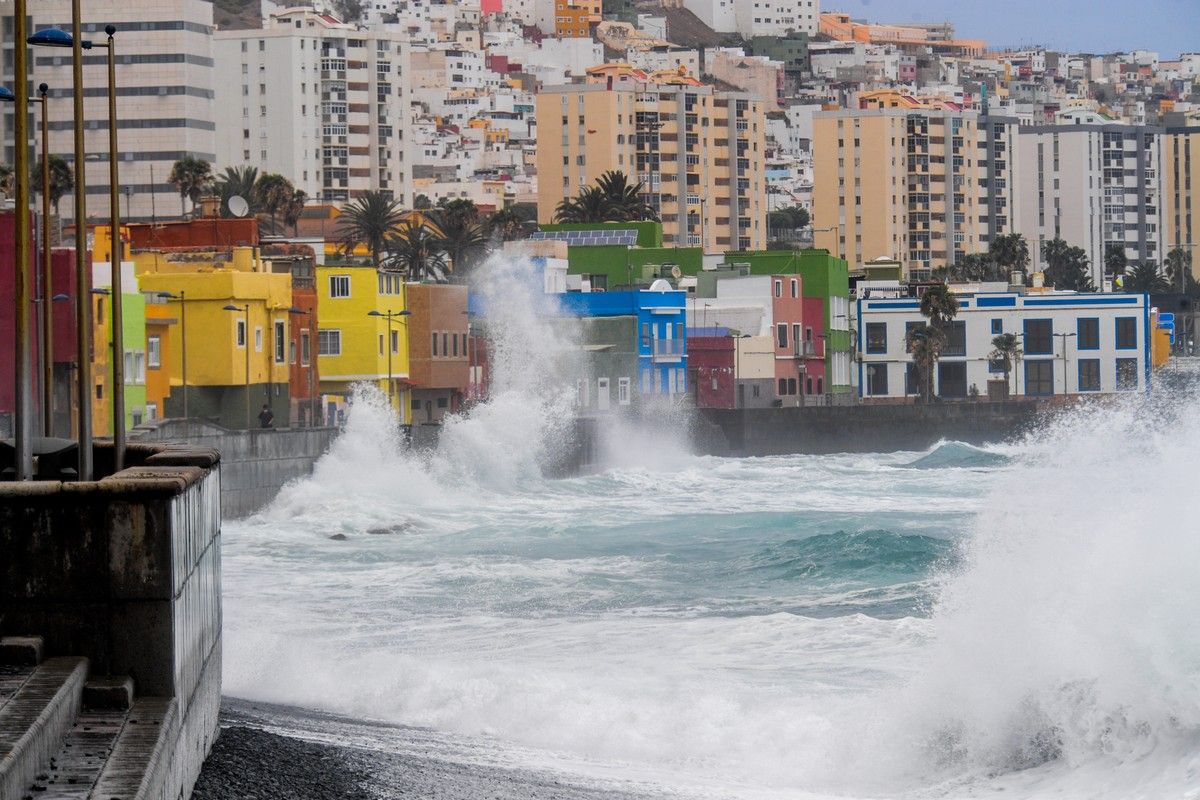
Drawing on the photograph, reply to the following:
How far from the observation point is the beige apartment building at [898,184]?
158000 mm

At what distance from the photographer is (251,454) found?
43438mm

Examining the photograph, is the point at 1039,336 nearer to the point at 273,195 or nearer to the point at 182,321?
the point at 273,195

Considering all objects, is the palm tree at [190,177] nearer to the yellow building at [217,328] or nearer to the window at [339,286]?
the window at [339,286]

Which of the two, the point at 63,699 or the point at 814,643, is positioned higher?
the point at 63,699

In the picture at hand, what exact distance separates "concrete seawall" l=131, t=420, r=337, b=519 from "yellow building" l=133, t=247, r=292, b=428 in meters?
3.41

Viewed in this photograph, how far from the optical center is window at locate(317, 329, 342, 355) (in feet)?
199

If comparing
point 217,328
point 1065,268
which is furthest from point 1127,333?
point 1065,268

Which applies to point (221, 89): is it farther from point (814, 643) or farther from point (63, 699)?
point (63, 699)

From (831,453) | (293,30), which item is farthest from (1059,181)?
(831,453)

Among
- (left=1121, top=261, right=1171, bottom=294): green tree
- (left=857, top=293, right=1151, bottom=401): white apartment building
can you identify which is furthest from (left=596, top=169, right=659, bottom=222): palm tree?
(left=1121, top=261, right=1171, bottom=294): green tree

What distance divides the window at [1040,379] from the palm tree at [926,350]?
13.9 ft

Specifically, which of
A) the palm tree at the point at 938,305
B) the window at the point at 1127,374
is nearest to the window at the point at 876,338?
the palm tree at the point at 938,305

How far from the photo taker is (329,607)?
26.9 m

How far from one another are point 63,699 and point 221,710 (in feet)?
20.4
